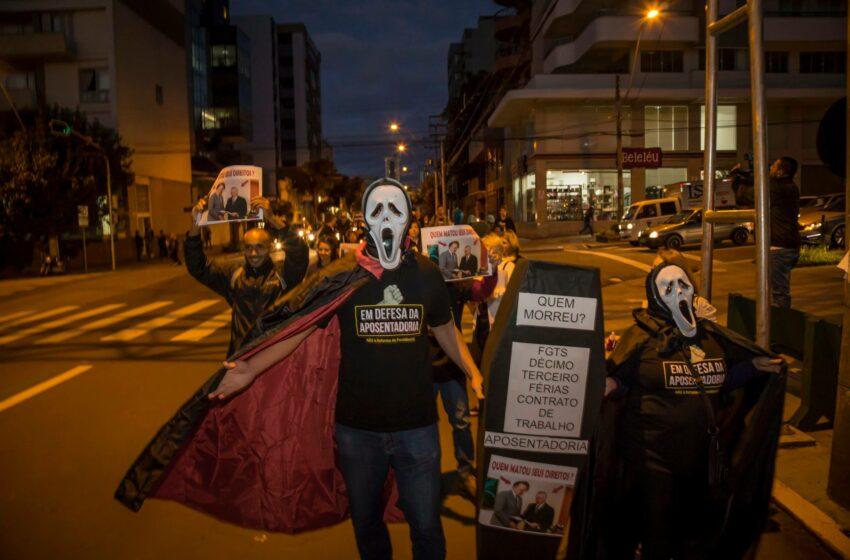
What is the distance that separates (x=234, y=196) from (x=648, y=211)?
2586 centimetres

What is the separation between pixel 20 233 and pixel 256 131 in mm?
68215

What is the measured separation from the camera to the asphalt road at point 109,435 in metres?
4.21

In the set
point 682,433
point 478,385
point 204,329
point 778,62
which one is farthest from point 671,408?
point 778,62

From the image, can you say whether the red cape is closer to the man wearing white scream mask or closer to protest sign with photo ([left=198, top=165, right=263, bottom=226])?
the man wearing white scream mask

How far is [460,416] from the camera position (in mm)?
5023

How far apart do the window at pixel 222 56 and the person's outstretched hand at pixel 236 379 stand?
7216 centimetres

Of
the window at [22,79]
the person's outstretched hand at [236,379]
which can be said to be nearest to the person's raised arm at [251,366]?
the person's outstretched hand at [236,379]

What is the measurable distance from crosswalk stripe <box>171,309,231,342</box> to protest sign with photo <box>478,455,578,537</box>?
931cm

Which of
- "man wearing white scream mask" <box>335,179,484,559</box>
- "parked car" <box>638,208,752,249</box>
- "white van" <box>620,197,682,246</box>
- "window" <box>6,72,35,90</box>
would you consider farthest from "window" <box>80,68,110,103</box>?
"man wearing white scream mask" <box>335,179,484,559</box>

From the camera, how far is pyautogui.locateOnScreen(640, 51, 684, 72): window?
137ft

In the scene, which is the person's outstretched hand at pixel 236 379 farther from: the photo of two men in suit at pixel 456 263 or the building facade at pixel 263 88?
the building facade at pixel 263 88

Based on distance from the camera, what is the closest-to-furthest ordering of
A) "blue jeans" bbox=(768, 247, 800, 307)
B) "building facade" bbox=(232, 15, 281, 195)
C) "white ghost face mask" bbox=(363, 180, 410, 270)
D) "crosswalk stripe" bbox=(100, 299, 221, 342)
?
"white ghost face mask" bbox=(363, 180, 410, 270)
"blue jeans" bbox=(768, 247, 800, 307)
"crosswalk stripe" bbox=(100, 299, 221, 342)
"building facade" bbox=(232, 15, 281, 195)

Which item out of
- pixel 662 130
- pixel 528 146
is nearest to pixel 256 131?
pixel 528 146

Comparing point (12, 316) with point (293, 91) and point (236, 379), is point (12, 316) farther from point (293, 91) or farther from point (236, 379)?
point (293, 91)
